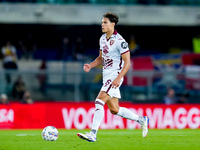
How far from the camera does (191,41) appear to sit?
28219 mm

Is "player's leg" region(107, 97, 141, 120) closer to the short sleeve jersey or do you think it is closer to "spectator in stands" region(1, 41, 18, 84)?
the short sleeve jersey

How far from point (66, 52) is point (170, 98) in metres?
7.75

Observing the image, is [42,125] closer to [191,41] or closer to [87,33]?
[87,33]

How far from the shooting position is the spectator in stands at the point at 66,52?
2357 centimetres

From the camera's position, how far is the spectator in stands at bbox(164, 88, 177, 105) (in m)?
17.9

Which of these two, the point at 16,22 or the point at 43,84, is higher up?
the point at 16,22

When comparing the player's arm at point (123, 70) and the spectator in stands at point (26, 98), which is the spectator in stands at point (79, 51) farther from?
the player's arm at point (123, 70)

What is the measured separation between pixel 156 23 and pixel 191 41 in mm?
3378

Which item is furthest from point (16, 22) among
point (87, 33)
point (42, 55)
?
point (87, 33)

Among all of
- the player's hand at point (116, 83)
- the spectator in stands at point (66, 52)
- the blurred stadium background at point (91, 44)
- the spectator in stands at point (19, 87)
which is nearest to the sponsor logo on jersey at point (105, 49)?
the player's hand at point (116, 83)

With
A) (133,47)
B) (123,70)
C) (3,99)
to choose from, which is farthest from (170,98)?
(123,70)

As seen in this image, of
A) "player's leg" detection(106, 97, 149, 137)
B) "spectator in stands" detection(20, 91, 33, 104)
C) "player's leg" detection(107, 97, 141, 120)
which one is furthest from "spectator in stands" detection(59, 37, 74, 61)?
"player's leg" detection(107, 97, 141, 120)

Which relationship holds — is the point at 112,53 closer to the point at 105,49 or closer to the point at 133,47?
the point at 105,49

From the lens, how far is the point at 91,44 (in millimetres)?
27438
